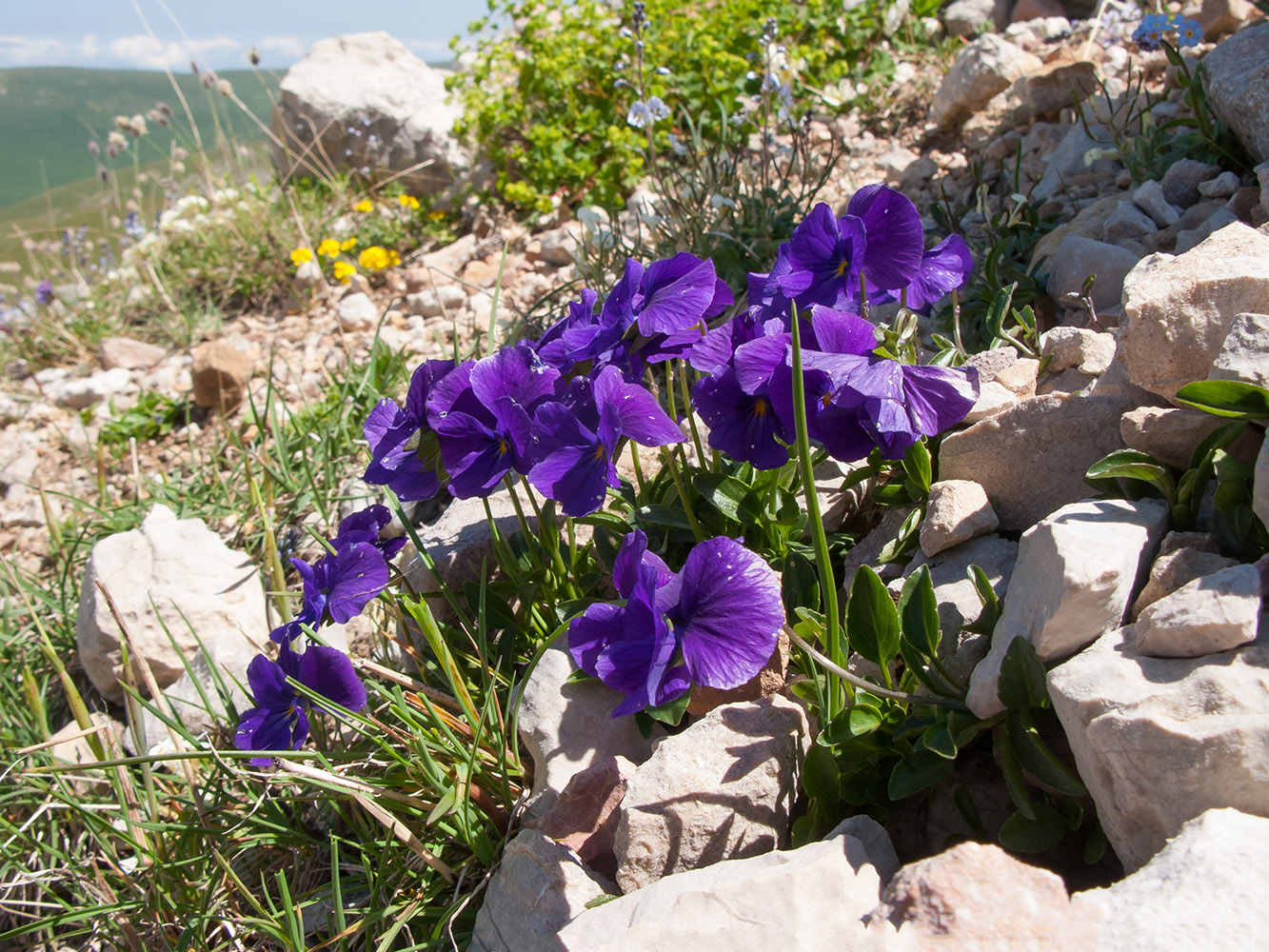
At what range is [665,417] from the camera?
1500 mm

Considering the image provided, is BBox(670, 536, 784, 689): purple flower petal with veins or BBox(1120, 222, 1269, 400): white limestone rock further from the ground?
BBox(1120, 222, 1269, 400): white limestone rock

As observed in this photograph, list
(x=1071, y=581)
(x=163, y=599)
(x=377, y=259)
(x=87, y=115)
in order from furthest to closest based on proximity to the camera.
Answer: (x=87, y=115), (x=377, y=259), (x=163, y=599), (x=1071, y=581)

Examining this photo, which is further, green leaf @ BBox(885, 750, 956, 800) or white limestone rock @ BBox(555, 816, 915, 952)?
green leaf @ BBox(885, 750, 956, 800)

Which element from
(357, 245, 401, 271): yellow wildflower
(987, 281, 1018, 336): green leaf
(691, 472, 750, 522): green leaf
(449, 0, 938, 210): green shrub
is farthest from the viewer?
(357, 245, 401, 271): yellow wildflower

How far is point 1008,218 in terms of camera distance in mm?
2691

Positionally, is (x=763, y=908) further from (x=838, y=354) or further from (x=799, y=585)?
(x=838, y=354)

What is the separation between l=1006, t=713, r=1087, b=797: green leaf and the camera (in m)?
1.26

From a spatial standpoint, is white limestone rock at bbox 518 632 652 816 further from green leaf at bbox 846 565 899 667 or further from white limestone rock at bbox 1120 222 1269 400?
white limestone rock at bbox 1120 222 1269 400

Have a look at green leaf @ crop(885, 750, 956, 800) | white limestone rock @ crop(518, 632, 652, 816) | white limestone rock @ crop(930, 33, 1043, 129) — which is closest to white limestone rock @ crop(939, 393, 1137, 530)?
green leaf @ crop(885, 750, 956, 800)

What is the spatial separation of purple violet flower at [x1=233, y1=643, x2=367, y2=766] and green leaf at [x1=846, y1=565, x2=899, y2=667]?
100 cm

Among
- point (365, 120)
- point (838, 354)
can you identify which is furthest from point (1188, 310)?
point (365, 120)

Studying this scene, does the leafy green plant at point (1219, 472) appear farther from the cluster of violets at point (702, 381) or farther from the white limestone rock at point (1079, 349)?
the white limestone rock at point (1079, 349)

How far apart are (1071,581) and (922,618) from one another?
28 centimetres

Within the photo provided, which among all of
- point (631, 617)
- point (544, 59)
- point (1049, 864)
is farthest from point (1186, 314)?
point (544, 59)
